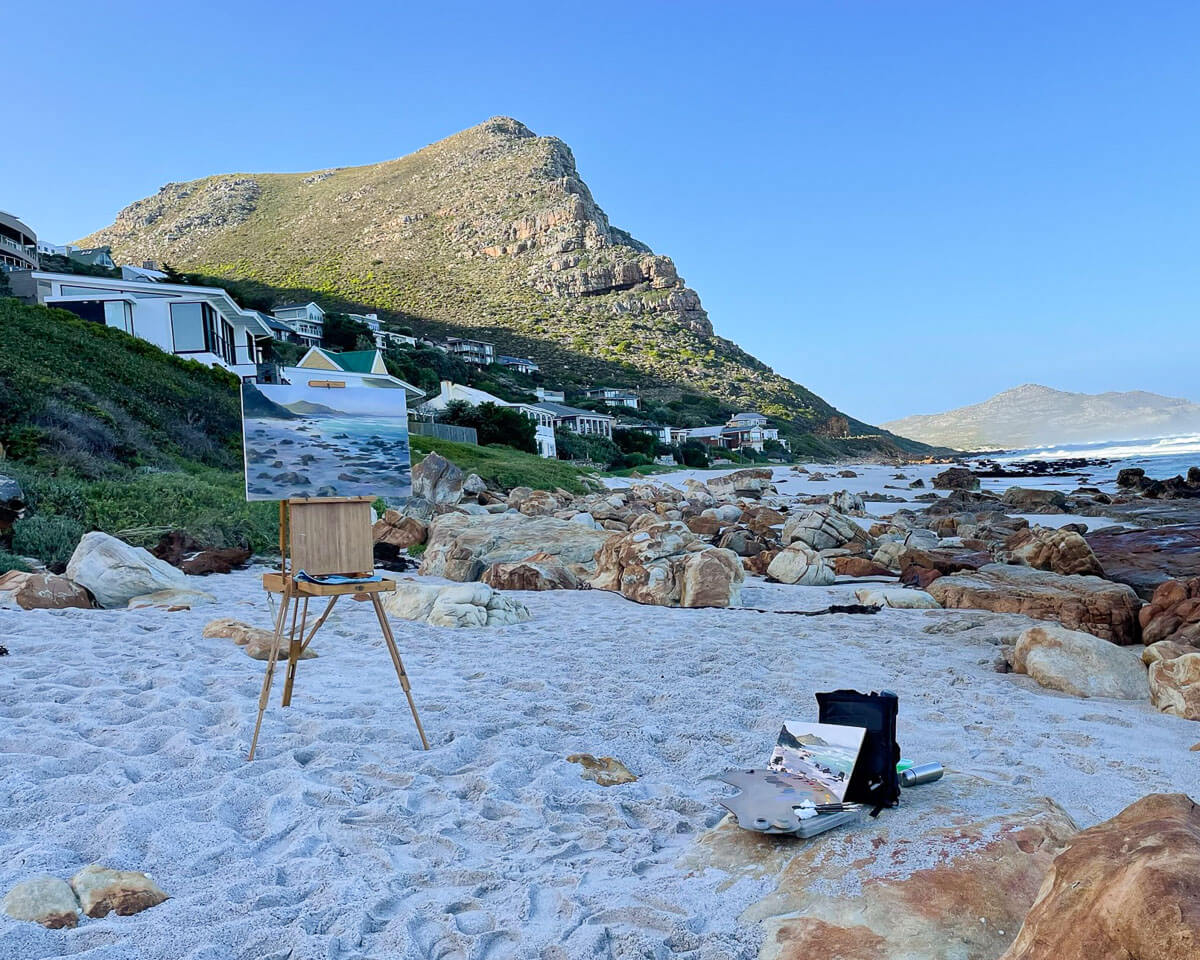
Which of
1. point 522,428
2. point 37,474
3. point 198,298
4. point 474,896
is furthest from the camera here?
point 522,428

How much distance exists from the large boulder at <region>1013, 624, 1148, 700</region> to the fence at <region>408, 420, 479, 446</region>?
32506 millimetres

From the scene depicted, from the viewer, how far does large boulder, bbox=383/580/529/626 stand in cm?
859

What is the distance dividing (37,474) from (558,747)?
482 inches

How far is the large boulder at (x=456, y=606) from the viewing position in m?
8.59

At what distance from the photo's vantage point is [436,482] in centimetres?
2173

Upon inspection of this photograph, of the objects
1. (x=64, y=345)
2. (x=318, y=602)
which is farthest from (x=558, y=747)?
(x=64, y=345)

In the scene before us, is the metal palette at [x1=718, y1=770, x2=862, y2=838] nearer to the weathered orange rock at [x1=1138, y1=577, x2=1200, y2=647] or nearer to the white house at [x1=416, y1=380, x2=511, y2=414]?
the weathered orange rock at [x1=1138, y1=577, x2=1200, y2=647]

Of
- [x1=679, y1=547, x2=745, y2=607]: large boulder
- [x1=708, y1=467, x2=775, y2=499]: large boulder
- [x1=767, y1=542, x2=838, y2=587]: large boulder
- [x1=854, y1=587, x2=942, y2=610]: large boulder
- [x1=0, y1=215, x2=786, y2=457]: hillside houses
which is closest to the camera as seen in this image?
[x1=854, y1=587, x2=942, y2=610]: large boulder

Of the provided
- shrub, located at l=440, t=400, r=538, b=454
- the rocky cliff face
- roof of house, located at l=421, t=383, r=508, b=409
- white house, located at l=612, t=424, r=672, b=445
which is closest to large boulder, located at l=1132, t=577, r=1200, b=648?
shrub, located at l=440, t=400, r=538, b=454

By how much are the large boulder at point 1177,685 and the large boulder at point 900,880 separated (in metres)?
2.86

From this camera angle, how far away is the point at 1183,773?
14.1ft

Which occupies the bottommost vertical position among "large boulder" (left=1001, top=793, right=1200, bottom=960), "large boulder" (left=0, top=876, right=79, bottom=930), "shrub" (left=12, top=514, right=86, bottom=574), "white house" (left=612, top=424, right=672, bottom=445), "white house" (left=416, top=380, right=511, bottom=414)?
"large boulder" (left=0, top=876, right=79, bottom=930)

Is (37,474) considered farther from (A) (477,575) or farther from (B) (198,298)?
(B) (198,298)

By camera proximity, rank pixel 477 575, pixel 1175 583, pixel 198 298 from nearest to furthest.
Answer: pixel 1175 583 → pixel 477 575 → pixel 198 298
